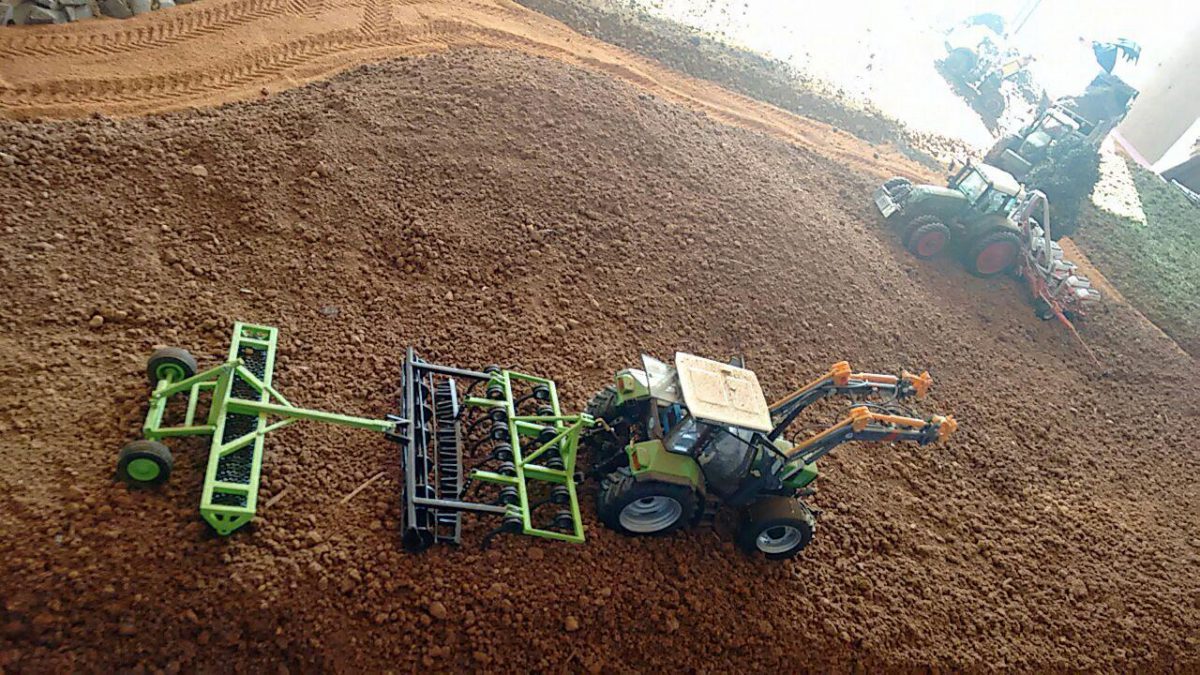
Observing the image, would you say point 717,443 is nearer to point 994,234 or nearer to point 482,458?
point 482,458

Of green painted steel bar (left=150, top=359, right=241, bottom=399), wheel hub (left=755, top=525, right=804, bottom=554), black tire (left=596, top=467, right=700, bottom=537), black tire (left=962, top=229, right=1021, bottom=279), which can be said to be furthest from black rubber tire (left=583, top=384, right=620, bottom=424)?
black tire (left=962, top=229, right=1021, bottom=279)

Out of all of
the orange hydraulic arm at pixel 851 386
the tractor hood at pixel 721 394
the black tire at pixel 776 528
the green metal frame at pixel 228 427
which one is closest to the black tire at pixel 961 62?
the orange hydraulic arm at pixel 851 386

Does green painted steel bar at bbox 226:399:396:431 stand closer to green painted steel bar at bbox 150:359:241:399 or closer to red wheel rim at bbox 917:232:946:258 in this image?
green painted steel bar at bbox 150:359:241:399

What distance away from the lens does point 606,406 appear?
17.3ft

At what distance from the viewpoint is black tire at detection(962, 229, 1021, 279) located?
9594mm

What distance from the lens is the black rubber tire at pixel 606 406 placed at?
206 inches

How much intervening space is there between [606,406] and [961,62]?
15.1m

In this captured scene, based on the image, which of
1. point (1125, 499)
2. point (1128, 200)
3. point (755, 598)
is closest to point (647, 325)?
point (755, 598)

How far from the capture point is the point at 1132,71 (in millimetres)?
15773

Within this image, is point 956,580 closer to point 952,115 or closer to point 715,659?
point 715,659

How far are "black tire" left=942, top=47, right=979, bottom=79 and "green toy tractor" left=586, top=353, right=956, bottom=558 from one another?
13.7m

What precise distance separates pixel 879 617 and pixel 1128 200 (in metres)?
12.8

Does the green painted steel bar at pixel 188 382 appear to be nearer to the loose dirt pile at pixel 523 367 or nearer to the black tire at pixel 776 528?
the loose dirt pile at pixel 523 367

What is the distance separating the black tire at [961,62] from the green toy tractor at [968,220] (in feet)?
23.7
